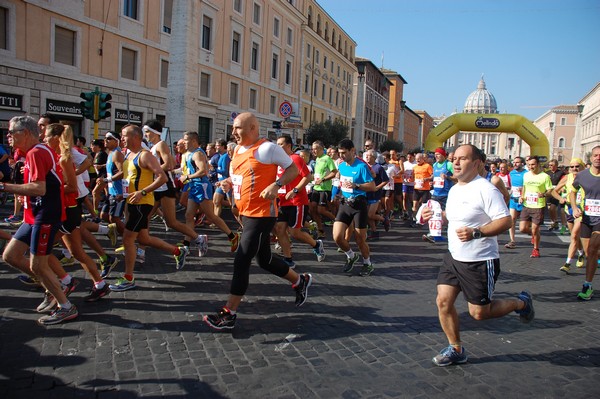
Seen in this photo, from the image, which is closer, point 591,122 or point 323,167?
point 323,167

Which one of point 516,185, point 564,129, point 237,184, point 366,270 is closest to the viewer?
point 237,184

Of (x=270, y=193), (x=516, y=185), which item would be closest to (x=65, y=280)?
(x=270, y=193)

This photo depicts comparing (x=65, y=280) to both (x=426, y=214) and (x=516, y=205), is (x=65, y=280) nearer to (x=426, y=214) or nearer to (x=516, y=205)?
(x=426, y=214)

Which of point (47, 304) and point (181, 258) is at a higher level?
point (181, 258)

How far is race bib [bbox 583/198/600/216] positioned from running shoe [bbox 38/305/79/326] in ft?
20.1

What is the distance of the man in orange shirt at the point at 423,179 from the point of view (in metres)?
12.2

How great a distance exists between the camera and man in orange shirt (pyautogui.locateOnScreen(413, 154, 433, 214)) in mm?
12172

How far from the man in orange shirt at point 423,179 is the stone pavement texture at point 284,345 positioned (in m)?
5.95

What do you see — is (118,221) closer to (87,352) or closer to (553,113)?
(87,352)

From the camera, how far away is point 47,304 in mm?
4766

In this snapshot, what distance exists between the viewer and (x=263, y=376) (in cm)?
350

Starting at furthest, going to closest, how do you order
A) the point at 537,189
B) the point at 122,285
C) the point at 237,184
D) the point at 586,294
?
1. the point at 537,189
2. the point at 586,294
3. the point at 122,285
4. the point at 237,184

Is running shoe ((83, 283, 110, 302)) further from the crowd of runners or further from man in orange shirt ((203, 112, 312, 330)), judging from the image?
man in orange shirt ((203, 112, 312, 330))

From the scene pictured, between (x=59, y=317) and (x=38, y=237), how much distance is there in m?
0.76
